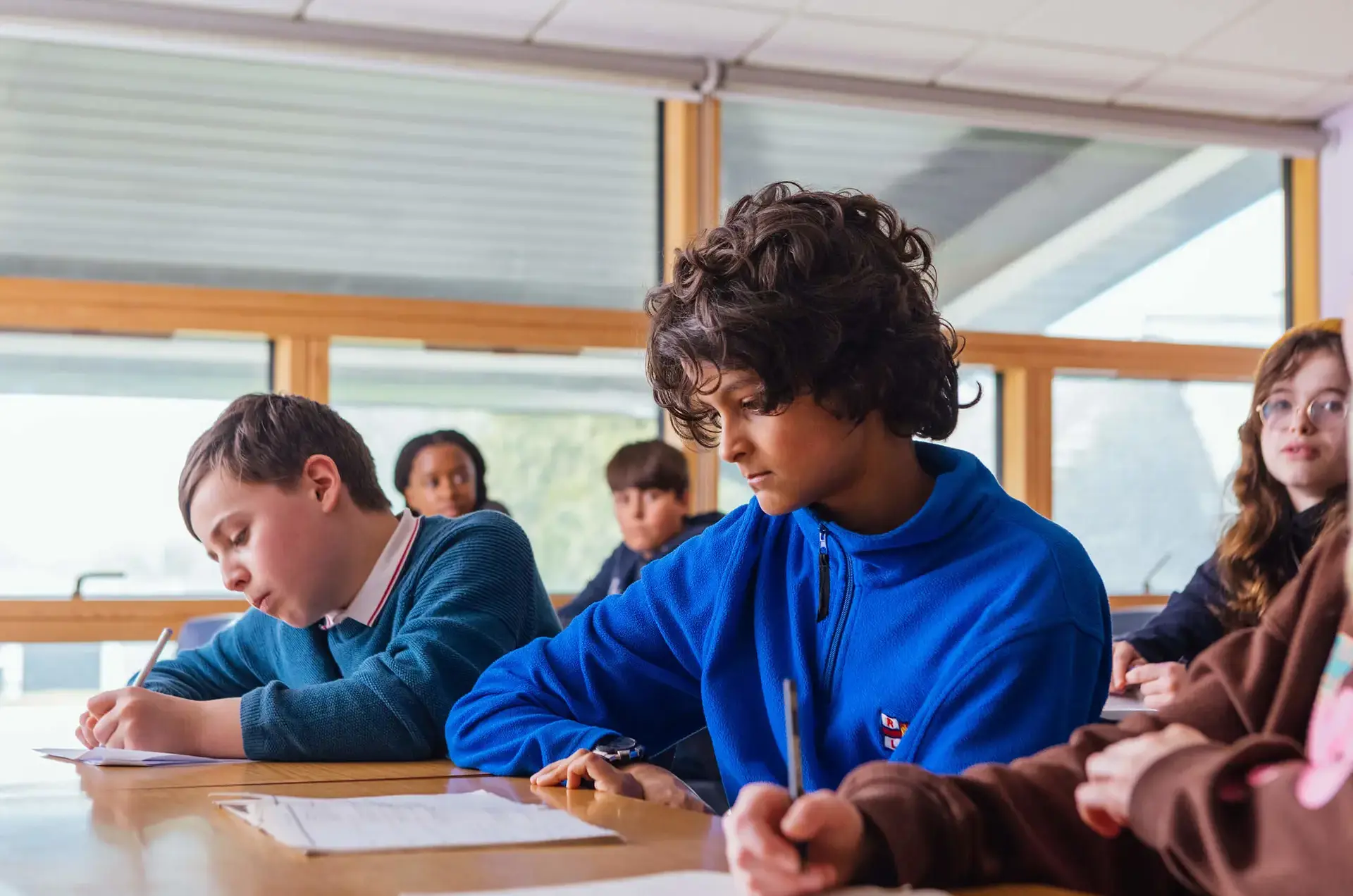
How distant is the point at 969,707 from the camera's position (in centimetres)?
114

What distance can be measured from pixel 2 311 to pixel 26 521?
60cm

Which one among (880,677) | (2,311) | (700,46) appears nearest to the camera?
(880,677)

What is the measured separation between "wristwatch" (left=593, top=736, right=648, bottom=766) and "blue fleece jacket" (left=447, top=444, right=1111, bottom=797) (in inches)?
0.6

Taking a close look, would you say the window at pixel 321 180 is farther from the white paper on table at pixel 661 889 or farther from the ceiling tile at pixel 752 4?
the white paper on table at pixel 661 889

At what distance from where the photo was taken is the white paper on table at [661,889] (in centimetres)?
80

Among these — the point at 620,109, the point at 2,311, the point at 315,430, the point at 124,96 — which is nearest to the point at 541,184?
the point at 620,109

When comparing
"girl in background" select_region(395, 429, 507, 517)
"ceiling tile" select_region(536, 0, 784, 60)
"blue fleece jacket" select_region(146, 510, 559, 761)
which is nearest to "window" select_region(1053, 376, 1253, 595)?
"ceiling tile" select_region(536, 0, 784, 60)

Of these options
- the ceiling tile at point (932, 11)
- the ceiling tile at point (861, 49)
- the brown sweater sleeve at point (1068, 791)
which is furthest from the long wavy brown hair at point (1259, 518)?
the ceiling tile at point (861, 49)

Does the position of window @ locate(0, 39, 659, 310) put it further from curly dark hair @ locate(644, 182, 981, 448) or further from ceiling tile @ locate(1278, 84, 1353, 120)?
curly dark hair @ locate(644, 182, 981, 448)

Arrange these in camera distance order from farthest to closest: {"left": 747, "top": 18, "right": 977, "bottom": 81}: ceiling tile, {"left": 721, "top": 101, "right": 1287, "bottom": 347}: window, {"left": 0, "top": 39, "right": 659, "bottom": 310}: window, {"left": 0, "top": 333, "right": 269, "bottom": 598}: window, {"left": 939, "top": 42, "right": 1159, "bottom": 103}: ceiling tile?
{"left": 721, "top": 101, "right": 1287, "bottom": 347}: window → {"left": 939, "top": 42, "right": 1159, "bottom": 103}: ceiling tile → {"left": 747, "top": 18, "right": 977, "bottom": 81}: ceiling tile → {"left": 0, "top": 39, "right": 659, "bottom": 310}: window → {"left": 0, "top": 333, "right": 269, "bottom": 598}: window

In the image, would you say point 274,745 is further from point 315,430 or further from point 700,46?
point 700,46

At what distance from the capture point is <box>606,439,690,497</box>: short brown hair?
157 inches

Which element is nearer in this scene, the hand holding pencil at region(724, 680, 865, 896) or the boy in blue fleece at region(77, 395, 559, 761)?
the hand holding pencil at region(724, 680, 865, 896)

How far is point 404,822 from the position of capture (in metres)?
1.05
